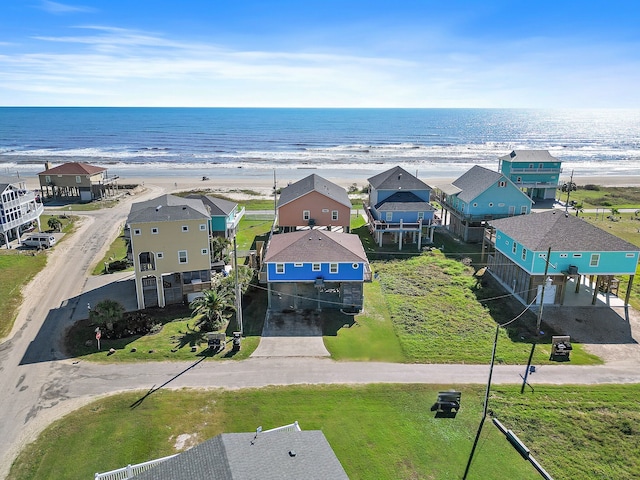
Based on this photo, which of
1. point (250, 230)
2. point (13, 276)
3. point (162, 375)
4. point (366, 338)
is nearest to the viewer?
point (162, 375)

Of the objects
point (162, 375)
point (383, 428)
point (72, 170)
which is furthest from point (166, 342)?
point (72, 170)

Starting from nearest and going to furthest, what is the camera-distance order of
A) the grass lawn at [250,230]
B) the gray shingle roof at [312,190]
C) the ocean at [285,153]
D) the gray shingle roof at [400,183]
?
the gray shingle roof at [312,190] → the grass lawn at [250,230] → the gray shingle roof at [400,183] → the ocean at [285,153]

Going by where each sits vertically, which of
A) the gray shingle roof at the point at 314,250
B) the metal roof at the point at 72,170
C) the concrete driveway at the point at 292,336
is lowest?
the concrete driveway at the point at 292,336

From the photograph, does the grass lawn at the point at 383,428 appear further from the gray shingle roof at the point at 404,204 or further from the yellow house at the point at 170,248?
the gray shingle roof at the point at 404,204

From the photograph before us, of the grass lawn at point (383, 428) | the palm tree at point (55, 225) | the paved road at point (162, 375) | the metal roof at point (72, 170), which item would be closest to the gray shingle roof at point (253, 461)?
the grass lawn at point (383, 428)

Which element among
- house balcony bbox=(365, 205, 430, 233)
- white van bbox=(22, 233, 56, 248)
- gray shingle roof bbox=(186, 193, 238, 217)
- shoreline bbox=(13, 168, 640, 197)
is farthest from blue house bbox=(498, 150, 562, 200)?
white van bbox=(22, 233, 56, 248)

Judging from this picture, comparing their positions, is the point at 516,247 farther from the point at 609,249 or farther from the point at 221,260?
the point at 221,260

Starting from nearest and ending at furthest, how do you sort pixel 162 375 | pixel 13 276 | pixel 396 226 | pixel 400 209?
1. pixel 162 375
2. pixel 13 276
3. pixel 400 209
4. pixel 396 226

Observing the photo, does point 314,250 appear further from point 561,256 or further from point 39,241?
point 39,241
